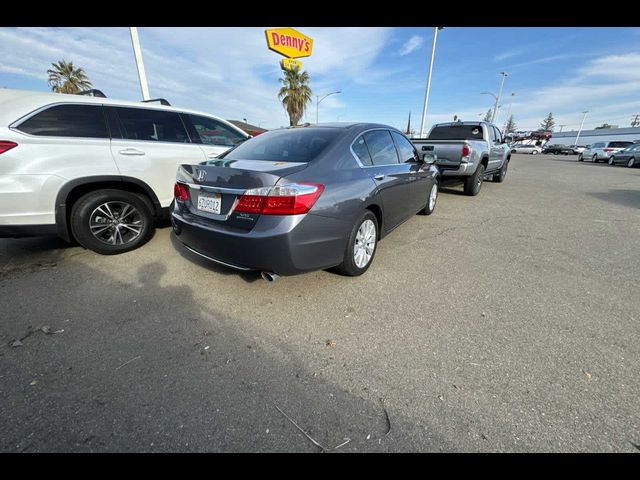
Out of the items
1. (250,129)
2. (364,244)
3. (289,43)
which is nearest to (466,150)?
(364,244)

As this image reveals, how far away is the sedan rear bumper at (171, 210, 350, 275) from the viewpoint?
2297mm

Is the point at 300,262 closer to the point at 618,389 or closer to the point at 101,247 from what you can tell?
the point at 618,389

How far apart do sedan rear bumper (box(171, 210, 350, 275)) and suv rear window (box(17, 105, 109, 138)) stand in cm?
189

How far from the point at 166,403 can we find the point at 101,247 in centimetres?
273

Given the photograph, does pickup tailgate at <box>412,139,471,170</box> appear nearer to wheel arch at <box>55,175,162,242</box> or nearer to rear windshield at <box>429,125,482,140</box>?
rear windshield at <box>429,125,482,140</box>

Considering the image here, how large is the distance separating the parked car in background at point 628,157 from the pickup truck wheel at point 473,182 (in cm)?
2016

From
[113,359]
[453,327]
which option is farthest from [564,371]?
[113,359]

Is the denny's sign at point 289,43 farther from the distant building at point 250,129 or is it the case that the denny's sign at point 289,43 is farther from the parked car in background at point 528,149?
the parked car in background at point 528,149

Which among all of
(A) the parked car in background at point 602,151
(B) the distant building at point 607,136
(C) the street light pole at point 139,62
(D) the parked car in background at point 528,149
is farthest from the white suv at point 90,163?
(B) the distant building at point 607,136

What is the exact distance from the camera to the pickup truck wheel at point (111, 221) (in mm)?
3416

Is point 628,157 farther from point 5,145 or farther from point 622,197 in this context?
point 5,145

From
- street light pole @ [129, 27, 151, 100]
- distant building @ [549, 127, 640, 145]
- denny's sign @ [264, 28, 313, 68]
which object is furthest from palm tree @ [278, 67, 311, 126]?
distant building @ [549, 127, 640, 145]

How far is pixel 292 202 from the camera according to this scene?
228 centimetres

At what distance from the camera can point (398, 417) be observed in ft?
5.46
